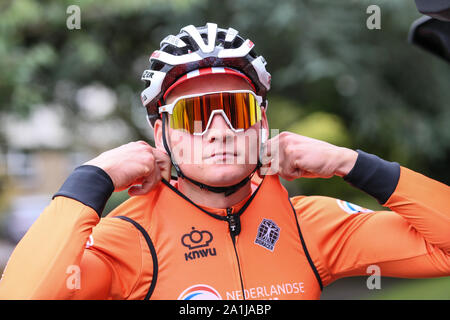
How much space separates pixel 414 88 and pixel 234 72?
10.8 m

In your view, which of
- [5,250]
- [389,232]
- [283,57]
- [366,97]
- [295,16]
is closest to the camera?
[389,232]

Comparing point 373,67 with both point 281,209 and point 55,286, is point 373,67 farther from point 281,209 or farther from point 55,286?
point 55,286

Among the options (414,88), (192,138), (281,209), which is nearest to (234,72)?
(192,138)

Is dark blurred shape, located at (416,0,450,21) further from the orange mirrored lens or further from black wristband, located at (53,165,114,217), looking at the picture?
black wristband, located at (53,165,114,217)

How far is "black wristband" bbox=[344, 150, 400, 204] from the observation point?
2428mm

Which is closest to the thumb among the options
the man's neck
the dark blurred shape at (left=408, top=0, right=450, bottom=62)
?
the man's neck

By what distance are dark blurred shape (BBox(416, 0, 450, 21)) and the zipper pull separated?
1.31 metres

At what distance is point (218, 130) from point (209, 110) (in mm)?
115

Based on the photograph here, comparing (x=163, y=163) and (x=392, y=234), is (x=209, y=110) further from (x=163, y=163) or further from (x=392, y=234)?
(x=392, y=234)

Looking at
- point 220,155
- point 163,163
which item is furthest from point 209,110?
point 163,163

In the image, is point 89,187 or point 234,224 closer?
point 89,187

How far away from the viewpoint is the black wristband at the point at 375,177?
7.97ft

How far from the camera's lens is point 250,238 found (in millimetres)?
2422

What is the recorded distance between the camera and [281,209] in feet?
8.39
